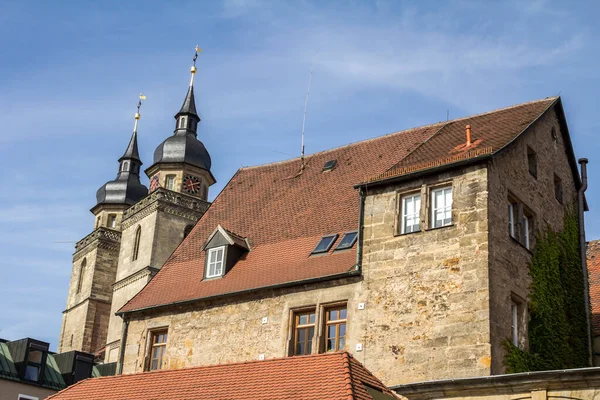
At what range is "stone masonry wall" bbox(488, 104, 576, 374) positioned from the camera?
19.1 meters

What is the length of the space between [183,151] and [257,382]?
40.9 metres

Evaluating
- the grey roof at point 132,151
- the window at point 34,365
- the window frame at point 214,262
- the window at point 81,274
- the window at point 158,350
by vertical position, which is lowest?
the window at point 158,350

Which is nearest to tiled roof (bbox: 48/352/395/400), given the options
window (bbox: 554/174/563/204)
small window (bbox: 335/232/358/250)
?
small window (bbox: 335/232/358/250)

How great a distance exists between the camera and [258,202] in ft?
87.1

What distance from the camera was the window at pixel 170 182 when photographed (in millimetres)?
57531

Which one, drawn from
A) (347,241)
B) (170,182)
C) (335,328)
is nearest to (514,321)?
(335,328)

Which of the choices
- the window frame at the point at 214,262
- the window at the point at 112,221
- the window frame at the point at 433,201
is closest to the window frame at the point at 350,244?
the window frame at the point at 433,201

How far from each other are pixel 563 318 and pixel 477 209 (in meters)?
4.25

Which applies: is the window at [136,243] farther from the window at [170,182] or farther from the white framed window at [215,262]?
the white framed window at [215,262]

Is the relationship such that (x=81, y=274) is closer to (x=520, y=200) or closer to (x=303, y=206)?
(x=303, y=206)

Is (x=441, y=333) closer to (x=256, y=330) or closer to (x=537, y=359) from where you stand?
(x=537, y=359)

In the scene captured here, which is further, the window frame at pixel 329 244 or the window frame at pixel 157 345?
the window frame at pixel 157 345

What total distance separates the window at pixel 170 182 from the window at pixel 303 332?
121ft

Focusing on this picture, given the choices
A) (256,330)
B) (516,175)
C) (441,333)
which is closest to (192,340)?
(256,330)
